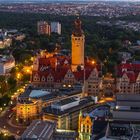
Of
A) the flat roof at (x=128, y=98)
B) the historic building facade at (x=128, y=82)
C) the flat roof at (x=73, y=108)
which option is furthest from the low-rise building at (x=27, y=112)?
the historic building facade at (x=128, y=82)

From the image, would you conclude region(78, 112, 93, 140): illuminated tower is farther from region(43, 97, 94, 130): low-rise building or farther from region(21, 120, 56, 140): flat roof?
region(43, 97, 94, 130): low-rise building

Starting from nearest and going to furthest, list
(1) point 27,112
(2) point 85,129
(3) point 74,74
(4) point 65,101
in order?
1. (2) point 85,129
2. (1) point 27,112
3. (4) point 65,101
4. (3) point 74,74

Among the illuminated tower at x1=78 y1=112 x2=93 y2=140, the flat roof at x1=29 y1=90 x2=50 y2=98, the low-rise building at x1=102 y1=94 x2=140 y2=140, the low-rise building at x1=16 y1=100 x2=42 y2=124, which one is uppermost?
the illuminated tower at x1=78 y1=112 x2=93 y2=140

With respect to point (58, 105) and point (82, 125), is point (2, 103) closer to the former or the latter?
point (58, 105)

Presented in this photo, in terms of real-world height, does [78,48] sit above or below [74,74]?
above

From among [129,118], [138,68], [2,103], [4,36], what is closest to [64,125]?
[129,118]

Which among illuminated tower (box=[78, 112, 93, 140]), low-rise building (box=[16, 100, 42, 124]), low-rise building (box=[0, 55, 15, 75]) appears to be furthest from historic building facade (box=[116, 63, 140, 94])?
low-rise building (box=[0, 55, 15, 75])

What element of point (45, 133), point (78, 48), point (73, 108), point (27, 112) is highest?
point (78, 48)

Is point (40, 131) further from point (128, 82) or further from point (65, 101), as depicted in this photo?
point (128, 82)

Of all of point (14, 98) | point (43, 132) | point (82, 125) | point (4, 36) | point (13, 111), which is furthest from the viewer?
point (4, 36)

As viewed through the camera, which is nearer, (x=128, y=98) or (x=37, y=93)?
(x=128, y=98)

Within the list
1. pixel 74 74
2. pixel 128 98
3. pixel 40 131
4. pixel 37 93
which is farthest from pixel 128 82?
pixel 40 131
